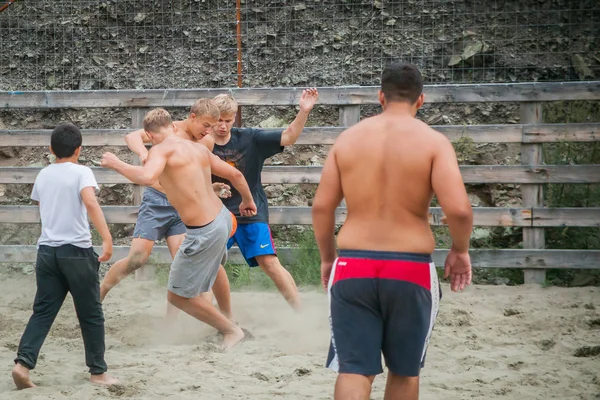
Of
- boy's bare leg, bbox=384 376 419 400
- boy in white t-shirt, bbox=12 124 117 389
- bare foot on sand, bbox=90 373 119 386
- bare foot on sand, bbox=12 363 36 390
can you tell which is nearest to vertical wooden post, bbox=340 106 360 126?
boy in white t-shirt, bbox=12 124 117 389

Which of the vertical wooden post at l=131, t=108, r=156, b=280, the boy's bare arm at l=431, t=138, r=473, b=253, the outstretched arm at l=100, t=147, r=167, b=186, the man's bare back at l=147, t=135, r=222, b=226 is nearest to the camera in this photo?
the boy's bare arm at l=431, t=138, r=473, b=253

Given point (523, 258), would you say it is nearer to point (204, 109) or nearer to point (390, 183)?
point (204, 109)

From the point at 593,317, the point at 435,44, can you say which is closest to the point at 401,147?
the point at 593,317

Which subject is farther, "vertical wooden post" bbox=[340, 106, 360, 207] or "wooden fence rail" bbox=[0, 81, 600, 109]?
"vertical wooden post" bbox=[340, 106, 360, 207]

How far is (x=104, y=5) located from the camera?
9953mm

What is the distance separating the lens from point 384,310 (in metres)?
3.24

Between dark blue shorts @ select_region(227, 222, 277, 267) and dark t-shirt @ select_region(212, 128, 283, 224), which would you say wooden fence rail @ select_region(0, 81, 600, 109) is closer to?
dark t-shirt @ select_region(212, 128, 283, 224)

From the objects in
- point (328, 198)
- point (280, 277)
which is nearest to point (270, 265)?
point (280, 277)

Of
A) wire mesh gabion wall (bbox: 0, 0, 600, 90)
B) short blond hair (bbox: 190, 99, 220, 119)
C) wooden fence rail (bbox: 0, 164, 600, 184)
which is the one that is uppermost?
wire mesh gabion wall (bbox: 0, 0, 600, 90)

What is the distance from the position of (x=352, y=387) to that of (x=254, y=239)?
286cm

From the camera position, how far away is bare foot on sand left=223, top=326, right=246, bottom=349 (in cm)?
548

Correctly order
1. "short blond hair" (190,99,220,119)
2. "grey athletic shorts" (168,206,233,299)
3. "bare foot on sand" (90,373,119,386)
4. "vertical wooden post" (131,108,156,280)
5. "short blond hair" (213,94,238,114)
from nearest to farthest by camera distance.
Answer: "bare foot on sand" (90,373,119,386) → "grey athletic shorts" (168,206,233,299) → "short blond hair" (190,99,220,119) → "short blond hair" (213,94,238,114) → "vertical wooden post" (131,108,156,280)

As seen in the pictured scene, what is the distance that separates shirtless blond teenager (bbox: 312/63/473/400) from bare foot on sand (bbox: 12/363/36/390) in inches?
79.7

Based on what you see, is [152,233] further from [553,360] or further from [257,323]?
[553,360]
